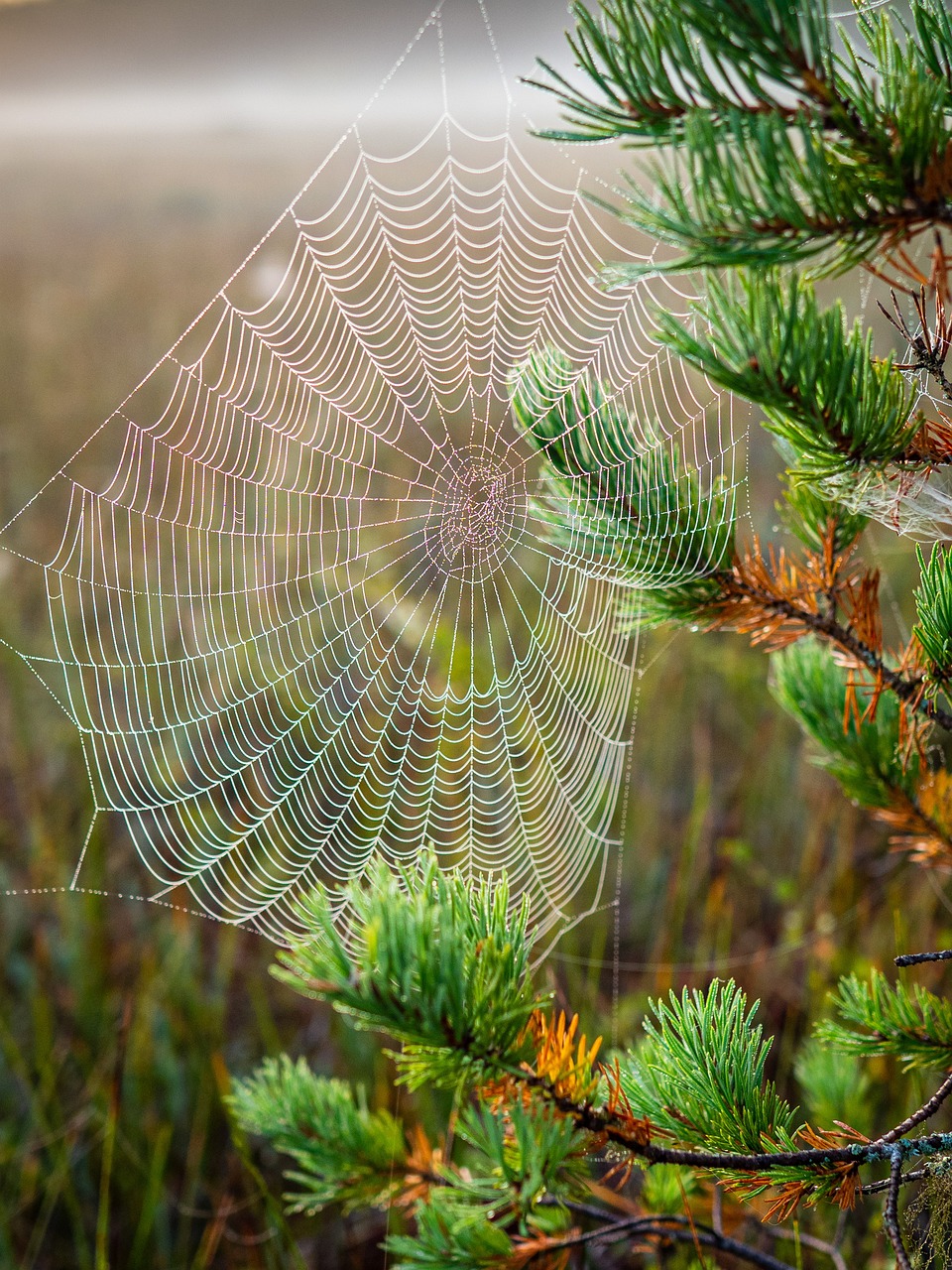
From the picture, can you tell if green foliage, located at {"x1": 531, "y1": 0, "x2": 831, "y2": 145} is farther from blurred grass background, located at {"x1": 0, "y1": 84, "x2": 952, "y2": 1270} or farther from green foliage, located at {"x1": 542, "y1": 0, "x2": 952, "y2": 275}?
blurred grass background, located at {"x1": 0, "y1": 84, "x2": 952, "y2": 1270}

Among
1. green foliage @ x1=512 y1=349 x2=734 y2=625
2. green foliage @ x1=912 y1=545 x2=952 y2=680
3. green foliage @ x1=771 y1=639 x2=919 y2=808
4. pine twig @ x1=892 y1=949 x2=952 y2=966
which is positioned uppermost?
green foliage @ x1=512 y1=349 x2=734 y2=625

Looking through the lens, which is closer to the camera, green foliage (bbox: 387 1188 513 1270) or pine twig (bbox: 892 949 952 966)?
pine twig (bbox: 892 949 952 966)

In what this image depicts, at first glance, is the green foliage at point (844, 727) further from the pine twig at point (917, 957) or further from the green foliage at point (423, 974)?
the green foliage at point (423, 974)

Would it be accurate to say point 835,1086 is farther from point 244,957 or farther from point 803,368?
point 244,957

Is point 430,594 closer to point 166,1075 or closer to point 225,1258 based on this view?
point 166,1075

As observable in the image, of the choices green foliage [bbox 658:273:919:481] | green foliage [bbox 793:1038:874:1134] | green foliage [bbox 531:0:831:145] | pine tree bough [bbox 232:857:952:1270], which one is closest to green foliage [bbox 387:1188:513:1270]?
pine tree bough [bbox 232:857:952:1270]

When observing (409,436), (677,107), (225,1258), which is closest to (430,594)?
(409,436)
